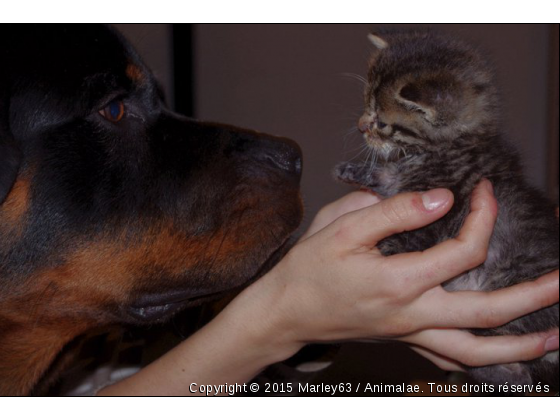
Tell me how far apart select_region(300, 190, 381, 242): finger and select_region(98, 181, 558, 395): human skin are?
0.29m

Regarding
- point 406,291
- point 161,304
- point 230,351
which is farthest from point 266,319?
point 406,291

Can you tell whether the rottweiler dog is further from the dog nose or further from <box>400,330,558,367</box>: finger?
<box>400,330,558,367</box>: finger

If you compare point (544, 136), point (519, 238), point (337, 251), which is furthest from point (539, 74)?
point (337, 251)

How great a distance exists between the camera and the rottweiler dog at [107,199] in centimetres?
139

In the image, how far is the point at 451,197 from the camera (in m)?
1.41

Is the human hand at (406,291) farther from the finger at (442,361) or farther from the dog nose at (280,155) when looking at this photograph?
the dog nose at (280,155)

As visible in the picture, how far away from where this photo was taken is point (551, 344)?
55.6 inches

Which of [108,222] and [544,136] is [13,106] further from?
[544,136]

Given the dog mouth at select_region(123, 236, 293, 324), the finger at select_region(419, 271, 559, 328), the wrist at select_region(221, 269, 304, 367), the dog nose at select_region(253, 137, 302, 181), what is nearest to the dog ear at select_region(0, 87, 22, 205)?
the dog mouth at select_region(123, 236, 293, 324)

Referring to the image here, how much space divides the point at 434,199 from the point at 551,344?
1.53 ft

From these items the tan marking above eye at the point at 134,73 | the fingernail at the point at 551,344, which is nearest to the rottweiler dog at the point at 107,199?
the tan marking above eye at the point at 134,73

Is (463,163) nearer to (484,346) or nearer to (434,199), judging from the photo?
(434,199)

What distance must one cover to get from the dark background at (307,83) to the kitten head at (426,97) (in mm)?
1254

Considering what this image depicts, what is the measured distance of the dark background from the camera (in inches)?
120
